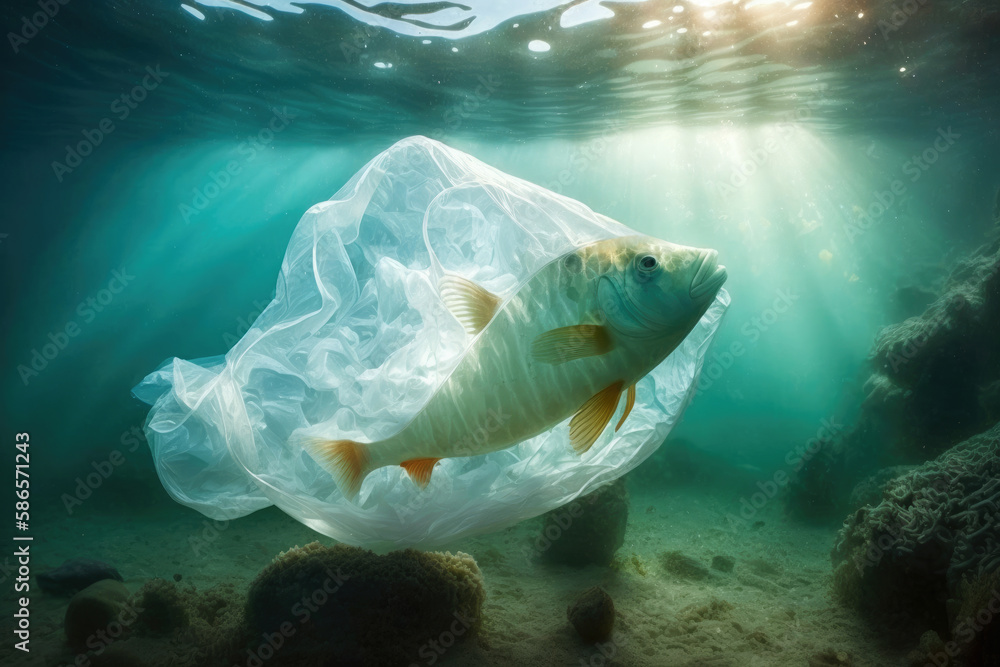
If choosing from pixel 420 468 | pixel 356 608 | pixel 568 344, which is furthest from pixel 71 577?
pixel 568 344

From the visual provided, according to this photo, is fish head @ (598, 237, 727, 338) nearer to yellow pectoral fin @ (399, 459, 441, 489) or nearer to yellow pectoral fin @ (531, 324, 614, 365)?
yellow pectoral fin @ (531, 324, 614, 365)

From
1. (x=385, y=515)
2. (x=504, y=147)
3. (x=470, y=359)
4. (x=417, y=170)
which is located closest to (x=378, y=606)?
(x=385, y=515)

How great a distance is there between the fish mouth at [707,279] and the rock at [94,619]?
6.11m

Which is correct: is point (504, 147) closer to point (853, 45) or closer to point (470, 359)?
point (853, 45)

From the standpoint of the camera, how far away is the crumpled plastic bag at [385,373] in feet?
8.30

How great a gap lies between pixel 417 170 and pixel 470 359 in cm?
143

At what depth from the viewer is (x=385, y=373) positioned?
100 inches

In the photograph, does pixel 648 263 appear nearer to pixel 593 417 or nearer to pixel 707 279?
pixel 707 279

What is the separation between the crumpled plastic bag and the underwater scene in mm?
21

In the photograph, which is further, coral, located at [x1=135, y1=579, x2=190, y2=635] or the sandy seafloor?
coral, located at [x1=135, y1=579, x2=190, y2=635]

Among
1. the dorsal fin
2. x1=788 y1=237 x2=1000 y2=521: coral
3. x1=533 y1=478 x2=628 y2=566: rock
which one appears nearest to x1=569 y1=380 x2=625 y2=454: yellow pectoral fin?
the dorsal fin

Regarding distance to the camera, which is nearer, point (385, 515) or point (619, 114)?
point (385, 515)

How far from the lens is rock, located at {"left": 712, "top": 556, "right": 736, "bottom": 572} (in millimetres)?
7203

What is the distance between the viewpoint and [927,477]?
551 centimetres
